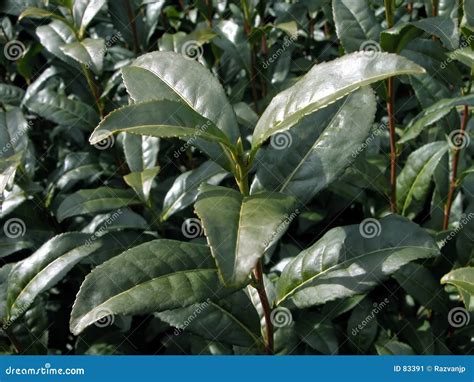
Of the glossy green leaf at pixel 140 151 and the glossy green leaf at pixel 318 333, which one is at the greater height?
the glossy green leaf at pixel 140 151

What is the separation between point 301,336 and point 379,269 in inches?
17.0

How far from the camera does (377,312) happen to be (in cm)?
212

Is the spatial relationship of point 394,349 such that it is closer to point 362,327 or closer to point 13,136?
point 362,327

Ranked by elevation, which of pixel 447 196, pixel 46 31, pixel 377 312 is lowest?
pixel 377 312

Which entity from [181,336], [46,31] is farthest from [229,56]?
[181,336]

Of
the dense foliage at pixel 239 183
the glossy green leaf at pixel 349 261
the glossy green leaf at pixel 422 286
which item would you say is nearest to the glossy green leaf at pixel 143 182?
the dense foliage at pixel 239 183

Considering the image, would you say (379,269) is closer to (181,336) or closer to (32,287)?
(181,336)

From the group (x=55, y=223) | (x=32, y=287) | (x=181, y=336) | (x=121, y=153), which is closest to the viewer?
(x=32, y=287)

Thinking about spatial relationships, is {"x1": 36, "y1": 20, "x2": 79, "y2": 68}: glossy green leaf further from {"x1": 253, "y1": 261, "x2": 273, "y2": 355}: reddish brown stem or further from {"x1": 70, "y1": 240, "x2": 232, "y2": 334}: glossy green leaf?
{"x1": 253, "y1": 261, "x2": 273, "y2": 355}: reddish brown stem

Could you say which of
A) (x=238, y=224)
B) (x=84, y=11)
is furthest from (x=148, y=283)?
(x=84, y=11)

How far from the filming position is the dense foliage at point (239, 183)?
4.80 feet

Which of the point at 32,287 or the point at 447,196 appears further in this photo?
the point at 447,196

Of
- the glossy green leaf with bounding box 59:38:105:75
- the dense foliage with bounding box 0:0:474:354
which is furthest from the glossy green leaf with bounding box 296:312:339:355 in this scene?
the glossy green leaf with bounding box 59:38:105:75

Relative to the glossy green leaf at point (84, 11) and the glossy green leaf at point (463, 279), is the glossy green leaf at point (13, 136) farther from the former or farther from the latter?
the glossy green leaf at point (463, 279)
